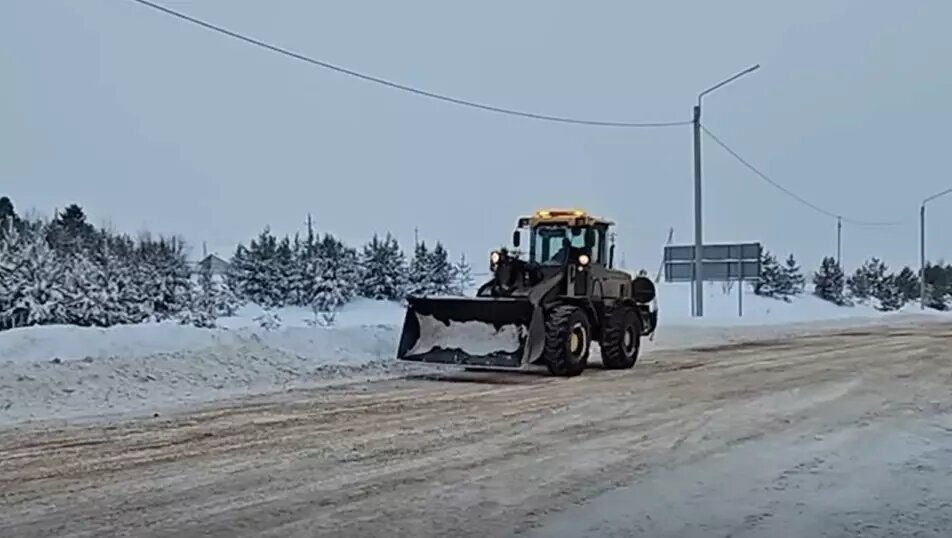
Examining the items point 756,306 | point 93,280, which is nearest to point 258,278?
point 93,280

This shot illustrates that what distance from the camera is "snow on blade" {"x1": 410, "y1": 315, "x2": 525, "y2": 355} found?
1606 centimetres

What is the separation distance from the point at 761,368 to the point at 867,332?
1560 cm

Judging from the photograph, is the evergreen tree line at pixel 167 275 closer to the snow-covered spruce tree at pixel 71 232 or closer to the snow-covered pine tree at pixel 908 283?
the snow-covered spruce tree at pixel 71 232

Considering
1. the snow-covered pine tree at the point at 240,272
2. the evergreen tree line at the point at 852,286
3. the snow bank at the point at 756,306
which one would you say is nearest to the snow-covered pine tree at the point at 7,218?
the snow-covered pine tree at the point at 240,272

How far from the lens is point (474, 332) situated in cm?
1633

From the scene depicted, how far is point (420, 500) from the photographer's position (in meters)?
7.45

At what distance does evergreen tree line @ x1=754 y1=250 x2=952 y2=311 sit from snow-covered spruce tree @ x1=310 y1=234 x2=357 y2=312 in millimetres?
23967

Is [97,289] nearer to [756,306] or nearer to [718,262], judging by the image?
[718,262]

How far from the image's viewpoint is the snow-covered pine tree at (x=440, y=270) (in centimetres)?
4875

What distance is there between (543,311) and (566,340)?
1.82 feet

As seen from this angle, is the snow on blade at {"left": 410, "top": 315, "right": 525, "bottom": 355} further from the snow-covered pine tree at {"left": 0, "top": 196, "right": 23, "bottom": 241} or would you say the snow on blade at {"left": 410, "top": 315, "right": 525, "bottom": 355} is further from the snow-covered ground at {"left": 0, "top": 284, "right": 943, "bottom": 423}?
the snow-covered pine tree at {"left": 0, "top": 196, "right": 23, "bottom": 241}

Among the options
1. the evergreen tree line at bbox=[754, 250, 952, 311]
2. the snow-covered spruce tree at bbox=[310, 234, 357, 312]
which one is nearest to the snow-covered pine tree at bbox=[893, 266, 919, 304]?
the evergreen tree line at bbox=[754, 250, 952, 311]

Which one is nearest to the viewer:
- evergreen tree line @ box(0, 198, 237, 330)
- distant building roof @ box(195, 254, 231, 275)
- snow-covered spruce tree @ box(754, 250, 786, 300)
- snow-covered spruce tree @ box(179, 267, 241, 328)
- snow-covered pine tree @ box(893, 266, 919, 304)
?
evergreen tree line @ box(0, 198, 237, 330)

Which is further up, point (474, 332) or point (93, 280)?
point (93, 280)
